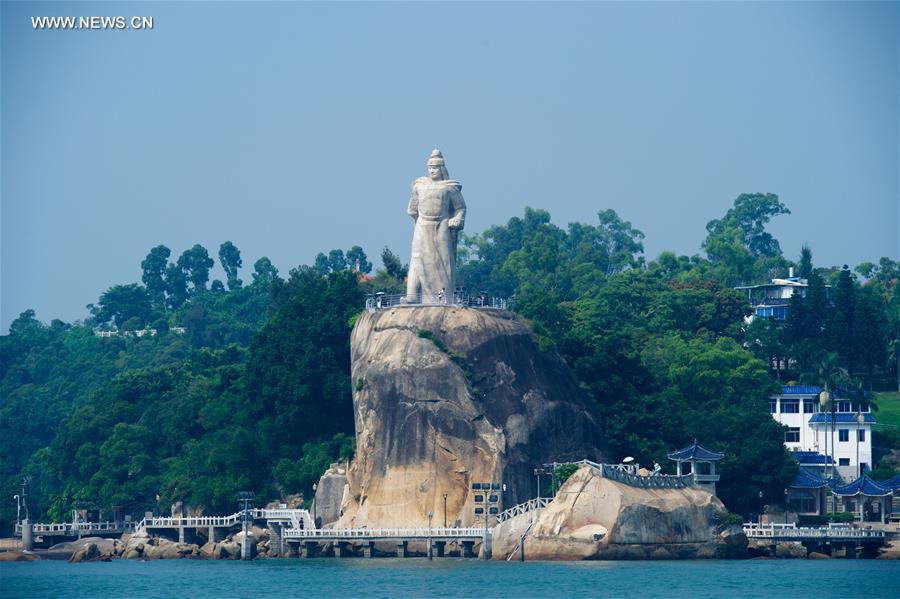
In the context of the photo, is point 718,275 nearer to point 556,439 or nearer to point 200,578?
point 556,439

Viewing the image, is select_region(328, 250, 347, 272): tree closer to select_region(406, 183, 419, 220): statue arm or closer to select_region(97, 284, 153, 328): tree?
select_region(97, 284, 153, 328): tree

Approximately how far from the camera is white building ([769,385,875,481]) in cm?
11000

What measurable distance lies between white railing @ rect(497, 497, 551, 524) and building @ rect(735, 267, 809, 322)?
53.7 meters

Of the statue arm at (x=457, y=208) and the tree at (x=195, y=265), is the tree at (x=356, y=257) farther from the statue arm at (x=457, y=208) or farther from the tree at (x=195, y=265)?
the statue arm at (x=457, y=208)

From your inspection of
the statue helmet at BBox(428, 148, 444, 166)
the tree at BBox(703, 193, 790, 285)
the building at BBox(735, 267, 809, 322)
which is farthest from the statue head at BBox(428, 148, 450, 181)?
the tree at BBox(703, 193, 790, 285)

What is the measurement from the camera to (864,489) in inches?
3871

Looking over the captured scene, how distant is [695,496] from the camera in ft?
272

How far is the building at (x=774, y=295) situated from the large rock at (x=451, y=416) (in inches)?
1894

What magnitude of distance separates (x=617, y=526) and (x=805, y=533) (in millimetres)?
9590

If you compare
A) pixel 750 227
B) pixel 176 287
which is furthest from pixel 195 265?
pixel 750 227

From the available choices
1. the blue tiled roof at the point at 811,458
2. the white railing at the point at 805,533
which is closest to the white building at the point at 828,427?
the blue tiled roof at the point at 811,458

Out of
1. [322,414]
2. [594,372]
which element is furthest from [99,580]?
[594,372]

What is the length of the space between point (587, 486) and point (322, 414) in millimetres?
19102

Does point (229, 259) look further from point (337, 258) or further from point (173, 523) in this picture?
point (173, 523)
